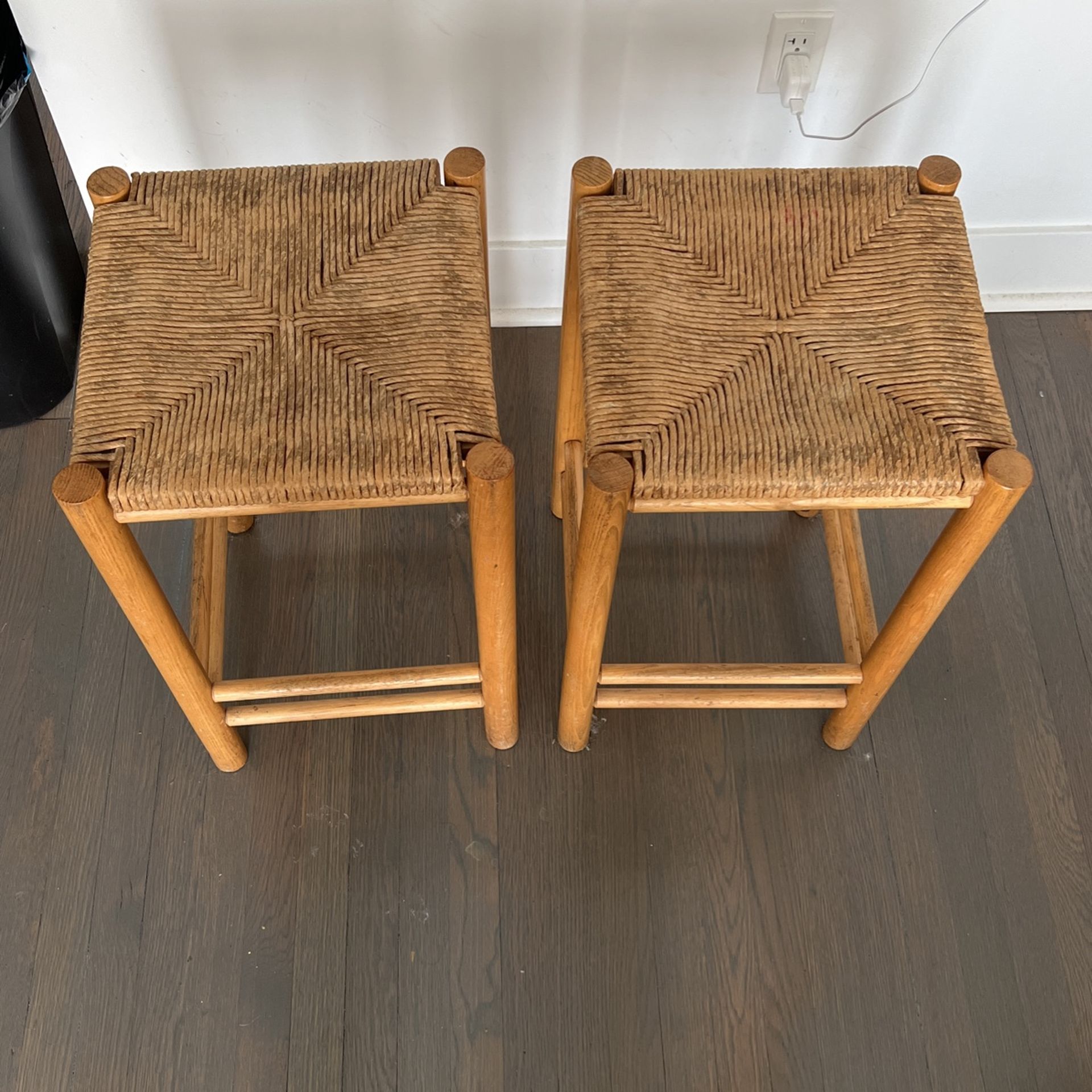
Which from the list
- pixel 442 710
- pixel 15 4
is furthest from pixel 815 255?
pixel 15 4

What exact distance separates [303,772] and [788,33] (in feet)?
3.18

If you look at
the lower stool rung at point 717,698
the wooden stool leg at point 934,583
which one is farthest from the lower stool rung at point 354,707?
the wooden stool leg at point 934,583

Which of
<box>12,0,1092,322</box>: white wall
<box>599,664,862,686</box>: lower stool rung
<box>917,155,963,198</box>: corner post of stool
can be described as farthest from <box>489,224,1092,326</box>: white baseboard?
<box>599,664,862,686</box>: lower stool rung

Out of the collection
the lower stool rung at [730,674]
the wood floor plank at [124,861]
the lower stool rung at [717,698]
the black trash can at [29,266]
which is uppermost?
the black trash can at [29,266]

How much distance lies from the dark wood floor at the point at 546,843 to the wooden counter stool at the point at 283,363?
24 centimetres

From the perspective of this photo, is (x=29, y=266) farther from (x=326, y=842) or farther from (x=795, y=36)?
(x=795, y=36)

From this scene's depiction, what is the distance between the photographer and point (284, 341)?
0.90 m

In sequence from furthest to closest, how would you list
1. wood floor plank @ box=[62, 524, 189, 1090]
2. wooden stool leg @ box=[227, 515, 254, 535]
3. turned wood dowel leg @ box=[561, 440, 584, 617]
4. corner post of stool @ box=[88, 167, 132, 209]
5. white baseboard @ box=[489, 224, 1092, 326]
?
white baseboard @ box=[489, 224, 1092, 326] → wooden stool leg @ box=[227, 515, 254, 535] → turned wood dowel leg @ box=[561, 440, 584, 617] → wood floor plank @ box=[62, 524, 189, 1090] → corner post of stool @ box=[88, 167, 132, 209]

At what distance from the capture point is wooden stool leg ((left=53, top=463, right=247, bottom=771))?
0.83 metres

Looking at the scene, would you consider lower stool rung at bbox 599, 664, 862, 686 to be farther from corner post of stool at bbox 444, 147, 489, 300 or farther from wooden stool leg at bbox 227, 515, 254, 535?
wooden stool leg at bbox 227, 515, 254, 535

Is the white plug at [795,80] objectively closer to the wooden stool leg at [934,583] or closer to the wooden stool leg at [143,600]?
the wooden stool leg at [934,583]

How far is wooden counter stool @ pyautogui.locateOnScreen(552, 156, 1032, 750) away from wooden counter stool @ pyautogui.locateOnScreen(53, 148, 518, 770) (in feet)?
0.33

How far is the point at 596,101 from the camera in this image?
1238mm

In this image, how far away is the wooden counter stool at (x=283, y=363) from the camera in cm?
85
